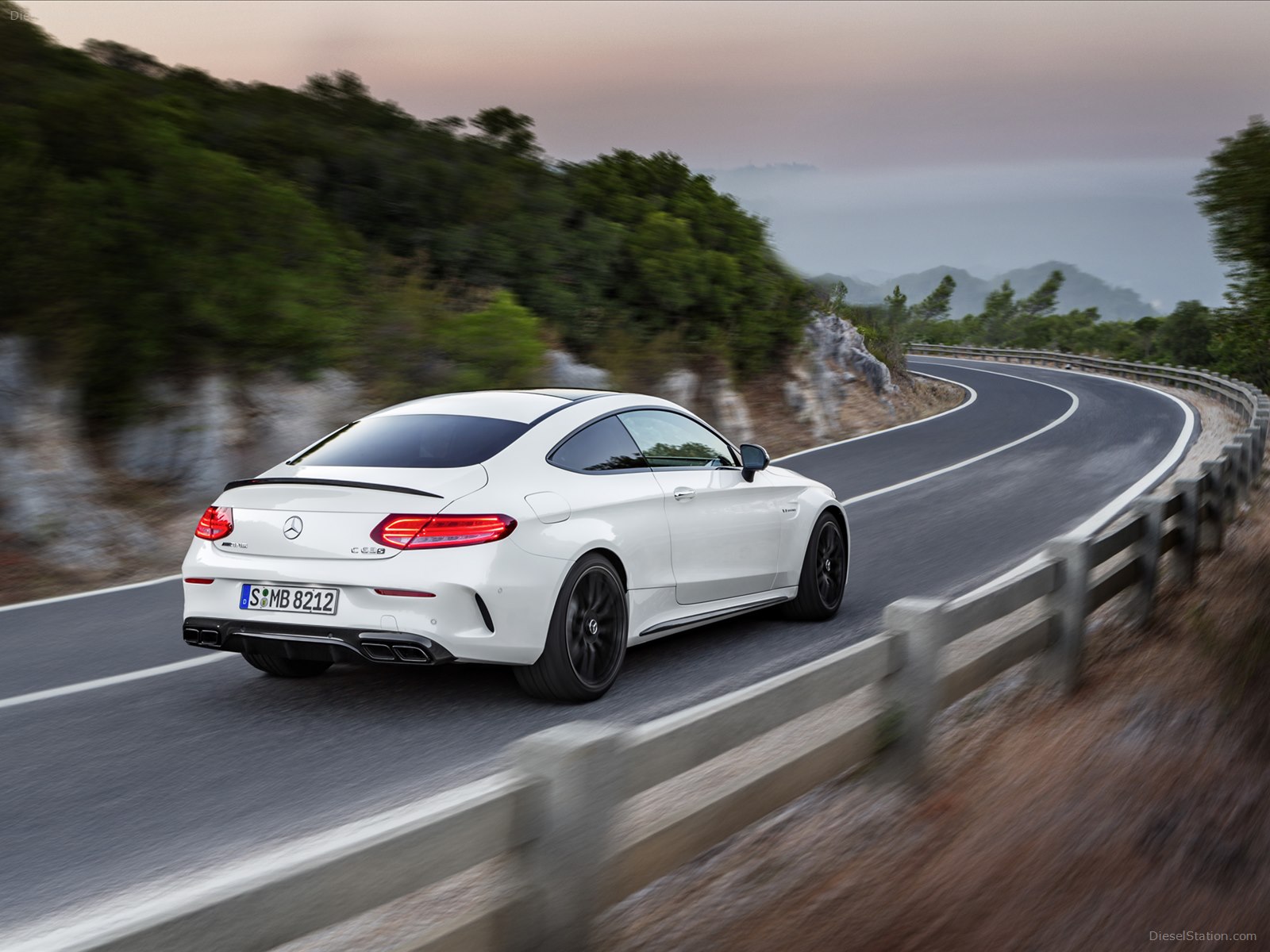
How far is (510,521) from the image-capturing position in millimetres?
5984

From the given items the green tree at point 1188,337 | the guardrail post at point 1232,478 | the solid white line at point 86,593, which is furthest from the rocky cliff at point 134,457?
the green tree at point 1188,337

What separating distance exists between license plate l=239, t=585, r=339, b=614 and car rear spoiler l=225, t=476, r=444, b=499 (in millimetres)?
517

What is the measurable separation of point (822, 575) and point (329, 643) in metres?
4.02

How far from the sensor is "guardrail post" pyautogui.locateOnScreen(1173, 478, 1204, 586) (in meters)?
9.45

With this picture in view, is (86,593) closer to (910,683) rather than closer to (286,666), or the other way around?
(286,666)

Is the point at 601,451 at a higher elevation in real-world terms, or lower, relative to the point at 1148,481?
higher

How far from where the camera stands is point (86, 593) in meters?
9.79

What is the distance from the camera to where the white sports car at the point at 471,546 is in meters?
5.84

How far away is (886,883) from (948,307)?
405 feet

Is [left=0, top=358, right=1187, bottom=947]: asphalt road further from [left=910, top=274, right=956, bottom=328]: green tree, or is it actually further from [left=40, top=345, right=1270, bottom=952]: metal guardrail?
[left=910, top=274, right=956, bottom=328]: green tree

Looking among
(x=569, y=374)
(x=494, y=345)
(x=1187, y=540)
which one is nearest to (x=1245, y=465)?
(x=1187, y=540)

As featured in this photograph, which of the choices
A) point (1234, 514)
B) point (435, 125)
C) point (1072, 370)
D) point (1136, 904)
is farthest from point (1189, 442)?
point (1072, 370)

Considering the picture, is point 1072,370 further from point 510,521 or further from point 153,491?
point 510,521

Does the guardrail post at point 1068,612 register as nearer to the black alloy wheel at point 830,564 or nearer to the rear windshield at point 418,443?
the black alloy wheel at point 830,564
